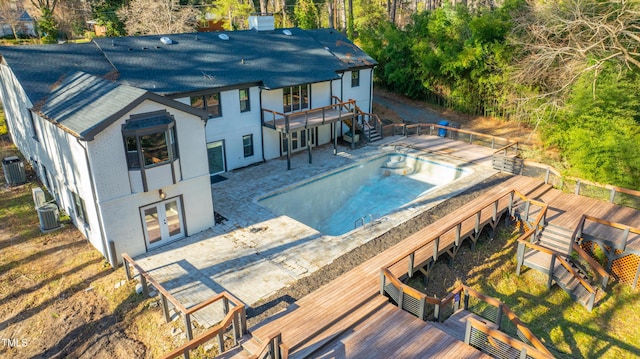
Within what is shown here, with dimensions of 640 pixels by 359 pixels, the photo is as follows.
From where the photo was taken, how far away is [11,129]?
24062 millimetres

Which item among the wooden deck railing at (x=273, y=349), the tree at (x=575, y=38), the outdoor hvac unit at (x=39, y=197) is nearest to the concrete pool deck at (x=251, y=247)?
the wooden deck railing at (x=273, y=349)

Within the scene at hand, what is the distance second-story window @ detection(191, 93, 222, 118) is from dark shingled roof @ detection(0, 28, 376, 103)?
636mm

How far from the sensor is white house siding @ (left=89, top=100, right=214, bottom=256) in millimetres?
12820

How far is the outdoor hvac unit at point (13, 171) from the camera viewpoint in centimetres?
1948

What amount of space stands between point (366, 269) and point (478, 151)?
13.7m

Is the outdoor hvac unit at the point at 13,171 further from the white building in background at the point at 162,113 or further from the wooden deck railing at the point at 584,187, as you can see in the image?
the wooden deck railing at the point at 584,187

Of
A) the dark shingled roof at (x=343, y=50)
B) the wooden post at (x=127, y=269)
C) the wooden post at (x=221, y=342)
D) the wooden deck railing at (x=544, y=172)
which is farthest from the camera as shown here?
the dark shingled roof at (x=343, y=50)

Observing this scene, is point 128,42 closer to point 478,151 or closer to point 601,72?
point 478,151

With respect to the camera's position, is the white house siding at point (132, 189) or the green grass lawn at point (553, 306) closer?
the green grass lawn at point (553, 306)

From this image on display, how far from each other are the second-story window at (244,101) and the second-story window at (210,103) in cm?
130

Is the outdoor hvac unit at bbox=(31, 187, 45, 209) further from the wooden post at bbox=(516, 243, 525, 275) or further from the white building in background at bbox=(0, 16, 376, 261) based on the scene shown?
the wooden post at bbox=(516, 243, 525, 275)

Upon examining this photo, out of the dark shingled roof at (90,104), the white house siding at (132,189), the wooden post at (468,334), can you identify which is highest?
the dark shingled roof at (90,104)

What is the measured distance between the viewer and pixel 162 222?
1466 cm

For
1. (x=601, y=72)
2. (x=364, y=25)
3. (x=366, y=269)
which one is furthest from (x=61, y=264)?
(x=364, y=25)
